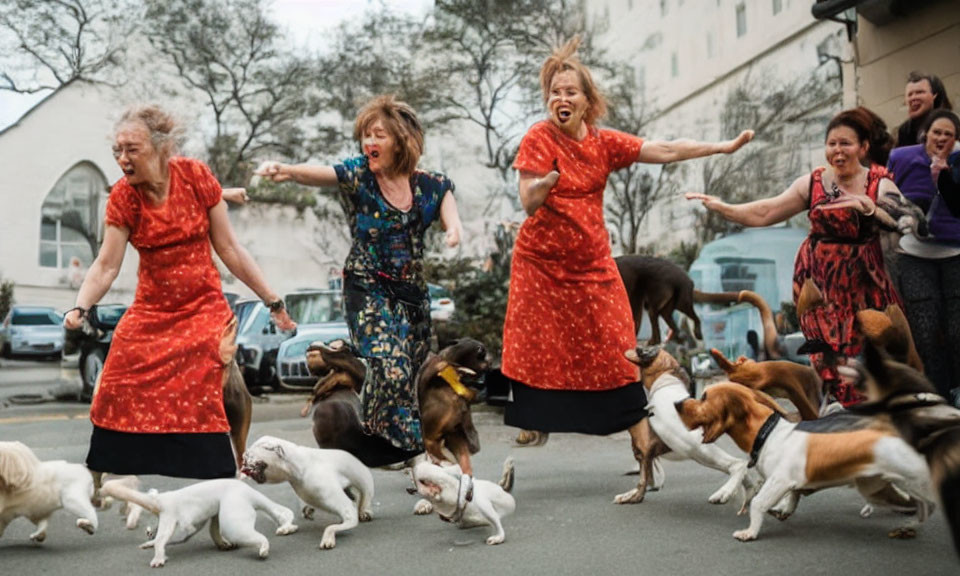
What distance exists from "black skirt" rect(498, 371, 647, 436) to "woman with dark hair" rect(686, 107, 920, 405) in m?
0.91

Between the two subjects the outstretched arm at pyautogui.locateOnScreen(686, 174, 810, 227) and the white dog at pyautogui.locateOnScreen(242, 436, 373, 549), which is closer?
the white dog at pyautogui.locateOnScreen(242, 436, 373, 549)

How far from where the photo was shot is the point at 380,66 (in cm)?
1132

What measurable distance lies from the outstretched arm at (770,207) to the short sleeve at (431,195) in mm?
1141

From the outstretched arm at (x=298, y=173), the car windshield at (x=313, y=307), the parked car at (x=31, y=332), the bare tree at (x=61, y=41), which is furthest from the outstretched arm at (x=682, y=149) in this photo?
the bare tree at (x=61, y=41)

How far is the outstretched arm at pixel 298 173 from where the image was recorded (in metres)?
4.61

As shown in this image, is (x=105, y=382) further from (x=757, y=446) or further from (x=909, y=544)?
(x=909, y=544)

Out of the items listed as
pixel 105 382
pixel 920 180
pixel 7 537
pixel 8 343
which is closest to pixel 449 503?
pixel 105 382

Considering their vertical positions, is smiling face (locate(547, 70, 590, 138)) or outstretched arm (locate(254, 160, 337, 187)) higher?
smiling face (locate(547, 70, 590, 138))

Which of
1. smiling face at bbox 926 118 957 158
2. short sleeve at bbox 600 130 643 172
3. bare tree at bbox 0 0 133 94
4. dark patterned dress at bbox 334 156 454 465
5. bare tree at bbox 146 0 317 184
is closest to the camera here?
dark patterned dress at bbox 334 156 454 465

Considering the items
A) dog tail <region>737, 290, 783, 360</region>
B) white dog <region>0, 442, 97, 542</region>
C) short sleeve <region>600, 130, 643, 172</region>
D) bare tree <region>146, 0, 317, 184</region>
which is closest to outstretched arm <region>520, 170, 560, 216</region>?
short sleeve <region>600, 130, 643, 172</region>

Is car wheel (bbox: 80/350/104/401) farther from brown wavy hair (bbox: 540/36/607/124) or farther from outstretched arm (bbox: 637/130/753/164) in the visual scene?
outstretched arm (bbox: 637/130/753/164)

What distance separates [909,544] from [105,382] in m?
3.24

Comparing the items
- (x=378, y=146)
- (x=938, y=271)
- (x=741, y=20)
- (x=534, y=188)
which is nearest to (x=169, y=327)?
(x=378, y=146)

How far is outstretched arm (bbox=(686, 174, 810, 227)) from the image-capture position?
4.89 metres
